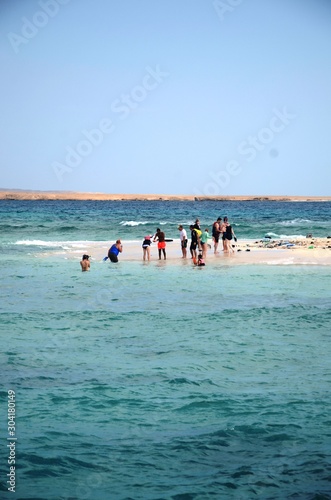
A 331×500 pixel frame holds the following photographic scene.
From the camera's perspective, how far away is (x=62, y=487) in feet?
25.1

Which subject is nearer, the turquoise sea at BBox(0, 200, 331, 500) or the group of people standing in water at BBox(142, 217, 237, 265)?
the turquoise sea at BBox(0, 200, 331, 500)

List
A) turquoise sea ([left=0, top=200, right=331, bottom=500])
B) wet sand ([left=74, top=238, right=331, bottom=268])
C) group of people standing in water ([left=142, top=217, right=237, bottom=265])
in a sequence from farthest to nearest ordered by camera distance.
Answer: wet sand ([left=74, top=238, right=331, bottom=268])
group of people standing in water ([left=142, top=217, right=237, bottom=265])
turquoise sea ([left=0, top=200, right=331, bottom=500])

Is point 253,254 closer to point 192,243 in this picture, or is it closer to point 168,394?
point 192,243

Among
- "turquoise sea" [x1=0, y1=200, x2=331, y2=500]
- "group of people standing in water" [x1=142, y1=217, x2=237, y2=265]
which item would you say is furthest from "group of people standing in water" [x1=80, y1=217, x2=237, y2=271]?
"turquoise sea" [x1=0, y1=200, x2=331, y2=500]

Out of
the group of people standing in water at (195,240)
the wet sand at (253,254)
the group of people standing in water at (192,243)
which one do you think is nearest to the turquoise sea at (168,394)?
the group of people standing in water at (192,243)

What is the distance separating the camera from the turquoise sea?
7.81 metres

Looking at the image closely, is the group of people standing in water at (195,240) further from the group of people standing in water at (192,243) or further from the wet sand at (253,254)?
the wet sand at (253,254)

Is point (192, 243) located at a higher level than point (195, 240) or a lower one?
lower

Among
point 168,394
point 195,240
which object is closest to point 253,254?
point 195,240

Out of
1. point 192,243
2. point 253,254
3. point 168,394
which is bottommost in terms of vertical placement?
point 168,394

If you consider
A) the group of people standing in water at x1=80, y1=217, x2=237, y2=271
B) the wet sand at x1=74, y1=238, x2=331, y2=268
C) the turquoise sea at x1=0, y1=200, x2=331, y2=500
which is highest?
the group of people standing in water at x1=80, y1=217, x2=237, y2=271

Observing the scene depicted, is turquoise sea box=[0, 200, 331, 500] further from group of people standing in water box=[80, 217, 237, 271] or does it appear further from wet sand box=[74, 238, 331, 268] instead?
wet sand box=[74, 238, 331, 268]

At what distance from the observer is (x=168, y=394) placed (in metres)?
10.6

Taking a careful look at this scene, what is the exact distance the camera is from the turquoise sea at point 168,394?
307 inches
